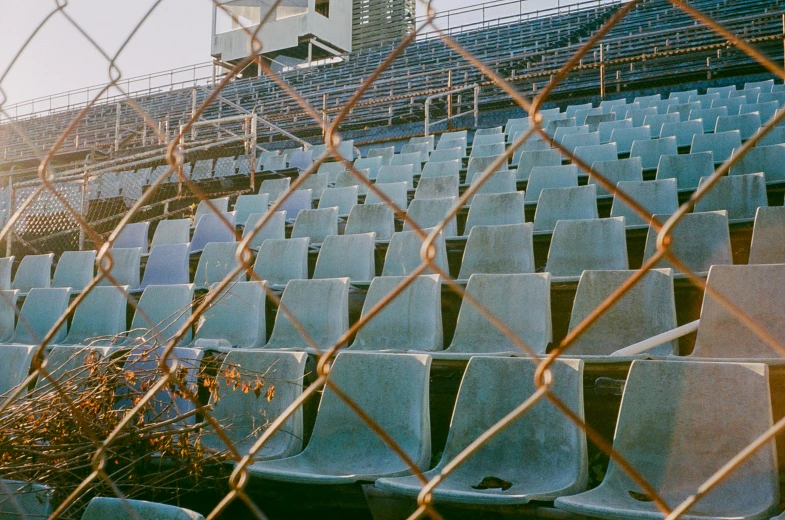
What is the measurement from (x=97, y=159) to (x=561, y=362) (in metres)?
7.30

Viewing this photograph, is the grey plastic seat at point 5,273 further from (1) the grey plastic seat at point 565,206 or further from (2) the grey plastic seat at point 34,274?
(1) the grey plastic seat at point 565,206

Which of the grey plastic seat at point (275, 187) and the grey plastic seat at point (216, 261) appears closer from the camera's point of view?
the grey plastic seat at point (216, 261)

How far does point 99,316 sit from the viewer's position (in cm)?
341

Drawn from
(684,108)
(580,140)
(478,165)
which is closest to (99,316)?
(478,165)

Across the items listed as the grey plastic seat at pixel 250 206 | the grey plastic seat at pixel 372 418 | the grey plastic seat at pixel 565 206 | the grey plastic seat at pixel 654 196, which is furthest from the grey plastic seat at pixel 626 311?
the grey plastic seat at pixel 250 206

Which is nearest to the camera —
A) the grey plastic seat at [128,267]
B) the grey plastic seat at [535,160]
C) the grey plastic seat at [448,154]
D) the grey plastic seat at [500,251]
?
the grey plastic seat at [500,251]

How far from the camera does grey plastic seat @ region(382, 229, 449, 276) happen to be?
130 inches

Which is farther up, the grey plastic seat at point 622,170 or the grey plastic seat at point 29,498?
the grey plastic seat at point 622,170

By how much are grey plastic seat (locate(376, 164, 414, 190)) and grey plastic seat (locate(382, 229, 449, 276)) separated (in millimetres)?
1686

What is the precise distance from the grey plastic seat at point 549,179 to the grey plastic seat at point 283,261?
1540 mm

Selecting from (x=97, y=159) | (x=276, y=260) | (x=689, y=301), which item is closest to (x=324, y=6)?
(x=97, y=159)

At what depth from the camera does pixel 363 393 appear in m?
2.07

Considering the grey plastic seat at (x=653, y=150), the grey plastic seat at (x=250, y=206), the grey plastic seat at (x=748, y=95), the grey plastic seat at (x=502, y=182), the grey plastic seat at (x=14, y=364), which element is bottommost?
the grey plastic seat at (x=14, y=364)

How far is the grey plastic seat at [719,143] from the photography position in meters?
4.17
